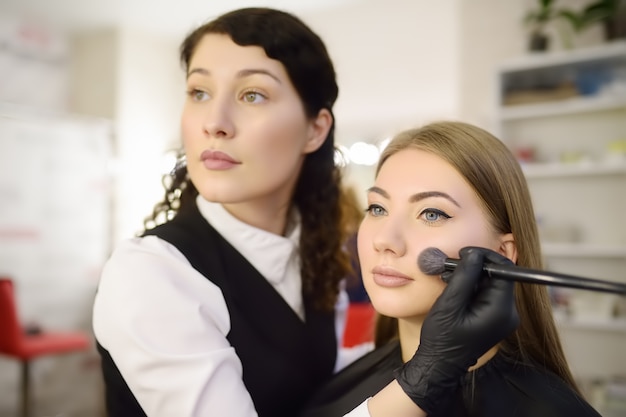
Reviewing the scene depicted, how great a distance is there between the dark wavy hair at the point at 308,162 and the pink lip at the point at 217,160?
179 millimetres

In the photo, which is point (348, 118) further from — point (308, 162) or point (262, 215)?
point (262, 215)

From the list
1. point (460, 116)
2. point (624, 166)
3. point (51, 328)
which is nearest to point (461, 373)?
point (624, 166)

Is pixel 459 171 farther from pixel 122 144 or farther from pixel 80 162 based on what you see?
pixel 122 144

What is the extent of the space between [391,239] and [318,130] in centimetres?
38

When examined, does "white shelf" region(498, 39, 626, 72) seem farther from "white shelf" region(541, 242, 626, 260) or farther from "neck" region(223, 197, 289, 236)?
"neck" region(223, 197, 289, 236)

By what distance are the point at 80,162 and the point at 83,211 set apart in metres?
0.33

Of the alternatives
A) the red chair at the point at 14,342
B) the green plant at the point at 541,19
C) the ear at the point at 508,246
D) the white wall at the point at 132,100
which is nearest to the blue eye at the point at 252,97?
the ear at the point at 508,246

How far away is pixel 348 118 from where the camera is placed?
3.77 meters

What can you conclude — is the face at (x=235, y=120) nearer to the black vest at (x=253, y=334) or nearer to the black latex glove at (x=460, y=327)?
the black vest at (x=253, y=334)

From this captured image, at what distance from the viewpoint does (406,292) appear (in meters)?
0.76

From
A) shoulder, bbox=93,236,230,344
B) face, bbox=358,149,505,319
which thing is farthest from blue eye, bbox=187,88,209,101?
face, bbox=358,149,505,319

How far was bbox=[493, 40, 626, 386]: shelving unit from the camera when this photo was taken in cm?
275

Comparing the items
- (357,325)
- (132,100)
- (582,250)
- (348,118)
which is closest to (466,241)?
(357,325)

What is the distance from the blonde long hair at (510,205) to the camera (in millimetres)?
800
